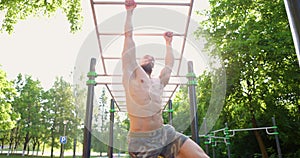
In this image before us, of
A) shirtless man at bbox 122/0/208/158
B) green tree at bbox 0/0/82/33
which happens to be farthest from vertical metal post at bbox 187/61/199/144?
green tree at bbox 0/0/82/33

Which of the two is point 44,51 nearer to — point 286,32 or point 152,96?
point 286,32

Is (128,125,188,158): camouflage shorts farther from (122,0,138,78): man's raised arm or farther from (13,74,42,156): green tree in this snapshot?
(13,74,42,156): green tree

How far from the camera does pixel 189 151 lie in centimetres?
187

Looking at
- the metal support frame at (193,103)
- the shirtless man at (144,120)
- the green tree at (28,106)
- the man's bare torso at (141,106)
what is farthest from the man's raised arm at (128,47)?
the green tree at (28,106)

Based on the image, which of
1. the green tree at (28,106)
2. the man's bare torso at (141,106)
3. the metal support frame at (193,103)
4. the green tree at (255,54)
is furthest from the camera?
the green tree at (28,106)

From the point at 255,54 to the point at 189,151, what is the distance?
Answer: 24.1 feet

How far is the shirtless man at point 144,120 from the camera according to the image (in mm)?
1882

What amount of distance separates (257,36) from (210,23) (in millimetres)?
2534

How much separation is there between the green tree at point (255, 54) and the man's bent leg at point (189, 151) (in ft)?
22.9

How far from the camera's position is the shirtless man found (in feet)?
6.17

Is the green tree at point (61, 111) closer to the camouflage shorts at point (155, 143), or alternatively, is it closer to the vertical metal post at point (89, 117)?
the vertical metal post at point (89, 117)

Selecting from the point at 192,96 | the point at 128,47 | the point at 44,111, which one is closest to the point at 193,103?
the point at 192,96

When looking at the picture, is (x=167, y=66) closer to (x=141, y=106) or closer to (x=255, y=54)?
(x=141, y=106)

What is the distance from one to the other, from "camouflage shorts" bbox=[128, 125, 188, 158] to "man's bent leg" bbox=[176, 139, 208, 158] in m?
0.03
